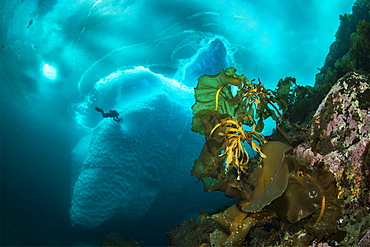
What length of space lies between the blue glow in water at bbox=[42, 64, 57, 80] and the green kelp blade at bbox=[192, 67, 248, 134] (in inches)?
632

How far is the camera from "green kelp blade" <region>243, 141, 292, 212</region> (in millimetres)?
1199

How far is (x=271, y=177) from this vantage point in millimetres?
1346

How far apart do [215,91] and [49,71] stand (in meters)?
17.0

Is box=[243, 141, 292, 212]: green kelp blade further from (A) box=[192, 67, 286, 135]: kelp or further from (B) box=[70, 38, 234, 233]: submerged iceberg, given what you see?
(B) box=[70, 38, 234, 233]: submerged iceberg

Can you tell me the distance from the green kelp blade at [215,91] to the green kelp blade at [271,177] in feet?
2.51

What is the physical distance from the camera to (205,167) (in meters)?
1.89

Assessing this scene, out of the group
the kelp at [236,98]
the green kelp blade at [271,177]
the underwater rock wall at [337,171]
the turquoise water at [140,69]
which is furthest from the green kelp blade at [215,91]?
the turquoise water at [140,69]

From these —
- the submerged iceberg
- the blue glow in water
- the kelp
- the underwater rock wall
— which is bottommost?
the underwater rock wall

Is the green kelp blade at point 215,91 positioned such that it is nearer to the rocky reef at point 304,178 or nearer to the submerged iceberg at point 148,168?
the rocky reef at point 304,178

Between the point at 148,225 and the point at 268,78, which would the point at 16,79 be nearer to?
the point at 148,225

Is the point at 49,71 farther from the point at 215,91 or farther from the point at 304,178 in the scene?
the point at 304,178

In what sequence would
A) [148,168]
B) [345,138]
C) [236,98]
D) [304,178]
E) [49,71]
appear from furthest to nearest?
[49,71]
[148,168]
[236,98]
[345,138]
[304,178]

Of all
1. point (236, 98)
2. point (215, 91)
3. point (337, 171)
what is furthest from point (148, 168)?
point (337, 171)

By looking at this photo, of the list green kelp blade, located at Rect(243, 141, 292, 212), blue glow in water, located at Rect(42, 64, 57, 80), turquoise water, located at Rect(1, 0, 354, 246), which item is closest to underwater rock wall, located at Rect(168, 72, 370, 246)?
green kelp blade, located at Rect(243, 141, 292, 212)
